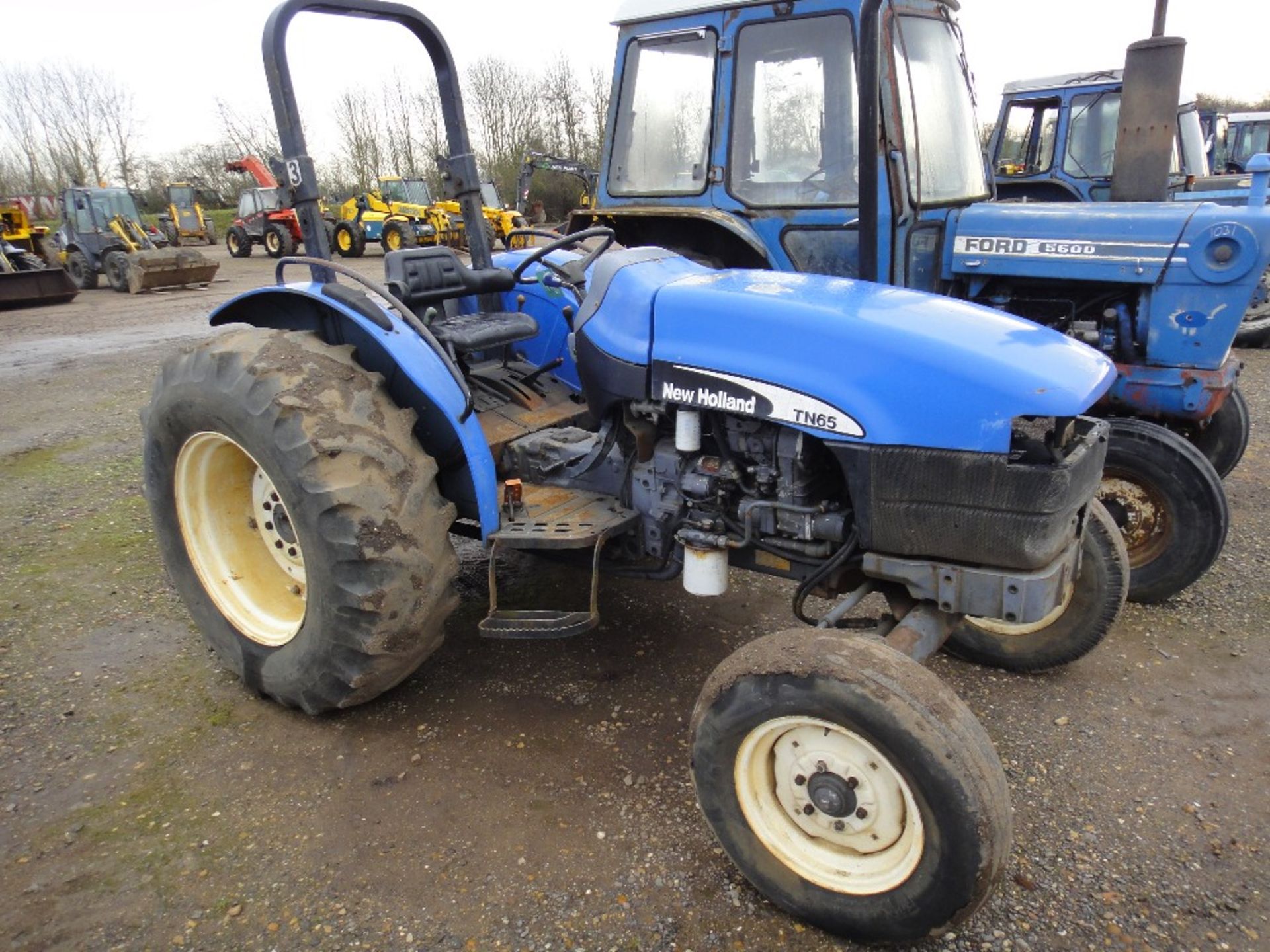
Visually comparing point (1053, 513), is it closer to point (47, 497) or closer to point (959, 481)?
point (959, 481)

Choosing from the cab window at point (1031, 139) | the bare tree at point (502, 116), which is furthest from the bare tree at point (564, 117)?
the cab window at point (1031, 139)

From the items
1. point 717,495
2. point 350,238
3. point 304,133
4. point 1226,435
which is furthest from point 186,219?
point 717,495

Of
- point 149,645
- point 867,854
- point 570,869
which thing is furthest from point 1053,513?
point 149,645

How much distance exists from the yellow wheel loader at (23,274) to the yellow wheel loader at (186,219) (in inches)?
305

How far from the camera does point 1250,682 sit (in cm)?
290

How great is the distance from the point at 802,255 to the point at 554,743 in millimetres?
2516

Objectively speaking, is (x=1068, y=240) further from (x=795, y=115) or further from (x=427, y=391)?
(x=427, y=391)

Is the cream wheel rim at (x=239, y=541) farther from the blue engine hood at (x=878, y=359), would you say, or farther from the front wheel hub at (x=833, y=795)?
the front wheel hub at (x=833, y=795)

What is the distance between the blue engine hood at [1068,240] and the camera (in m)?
3.68

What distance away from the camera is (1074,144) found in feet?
25.4

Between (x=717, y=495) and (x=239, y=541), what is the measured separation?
169 cm

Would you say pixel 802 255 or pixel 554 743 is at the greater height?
pixel 802 255

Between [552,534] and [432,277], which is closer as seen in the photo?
[552,534]

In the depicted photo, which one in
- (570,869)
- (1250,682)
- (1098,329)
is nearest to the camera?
(570,869)
